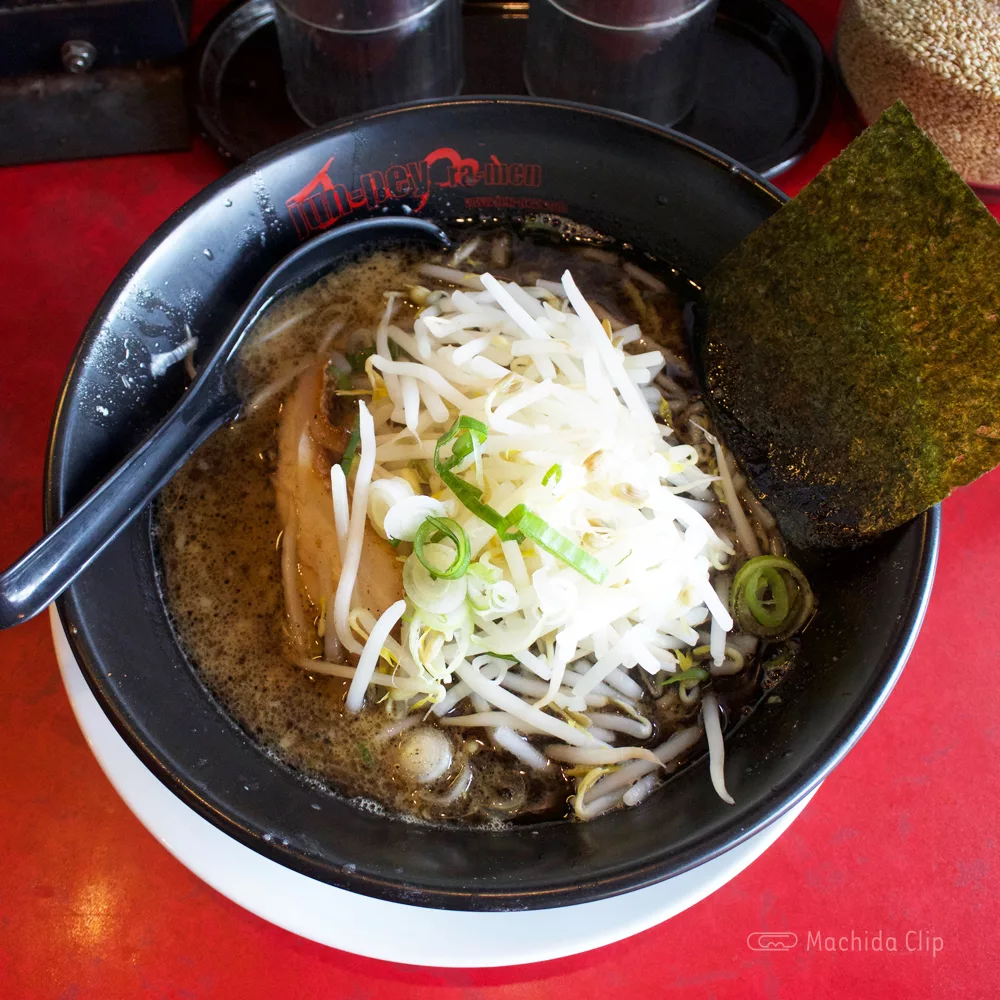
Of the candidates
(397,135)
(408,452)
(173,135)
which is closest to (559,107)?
(397,135)

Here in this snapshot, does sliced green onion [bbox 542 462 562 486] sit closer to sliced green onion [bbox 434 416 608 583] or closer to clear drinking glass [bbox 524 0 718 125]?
sliced green onion [bbox 434 416 608 583]

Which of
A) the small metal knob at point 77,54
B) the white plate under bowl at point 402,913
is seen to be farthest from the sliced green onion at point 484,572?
the small metal knob at point 77,54

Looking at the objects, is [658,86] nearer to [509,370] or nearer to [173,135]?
[509,370]

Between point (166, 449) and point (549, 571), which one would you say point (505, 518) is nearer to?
point (549, 571)

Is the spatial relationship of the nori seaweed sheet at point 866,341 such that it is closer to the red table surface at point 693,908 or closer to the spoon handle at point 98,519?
the red table surface at point 693,908

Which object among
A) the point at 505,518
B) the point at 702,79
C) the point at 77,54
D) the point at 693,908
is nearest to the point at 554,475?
the point at 505,518
